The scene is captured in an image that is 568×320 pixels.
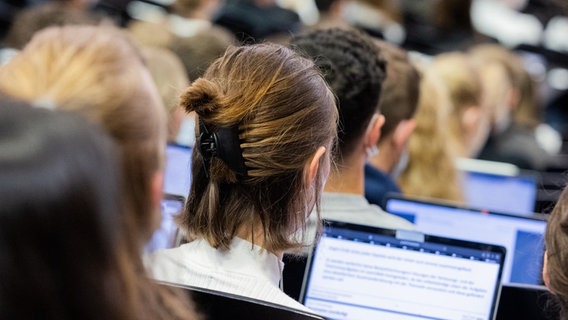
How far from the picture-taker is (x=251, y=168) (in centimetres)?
179

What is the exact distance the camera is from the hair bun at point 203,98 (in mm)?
1789

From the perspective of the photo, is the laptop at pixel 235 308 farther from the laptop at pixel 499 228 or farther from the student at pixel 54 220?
the laptop at pixel 499 228

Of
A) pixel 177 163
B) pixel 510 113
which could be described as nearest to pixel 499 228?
pixel 177 163

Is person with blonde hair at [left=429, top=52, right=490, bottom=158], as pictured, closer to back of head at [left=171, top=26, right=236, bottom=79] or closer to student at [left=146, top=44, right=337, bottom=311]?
back of head at [left=171, top=26, right=236, bottom=79]

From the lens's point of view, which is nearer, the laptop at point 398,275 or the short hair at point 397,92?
the laptop at point 398,275

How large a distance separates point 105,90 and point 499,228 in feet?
5.33

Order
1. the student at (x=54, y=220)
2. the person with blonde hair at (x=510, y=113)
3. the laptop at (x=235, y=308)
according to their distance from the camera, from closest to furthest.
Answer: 1. the student at (x=54, y=220)
2. the laptop at (x=235, y=308)
3. the person with blonde hair at (x=510, y=113)

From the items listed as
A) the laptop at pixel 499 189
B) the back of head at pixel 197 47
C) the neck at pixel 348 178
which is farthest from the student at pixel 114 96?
the back of head at pixel 197 47

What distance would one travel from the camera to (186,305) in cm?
126

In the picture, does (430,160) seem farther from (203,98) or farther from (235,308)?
(235,308)

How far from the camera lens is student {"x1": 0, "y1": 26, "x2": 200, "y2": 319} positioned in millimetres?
1177

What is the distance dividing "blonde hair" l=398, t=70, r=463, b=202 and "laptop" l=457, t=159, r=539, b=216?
0.09 m

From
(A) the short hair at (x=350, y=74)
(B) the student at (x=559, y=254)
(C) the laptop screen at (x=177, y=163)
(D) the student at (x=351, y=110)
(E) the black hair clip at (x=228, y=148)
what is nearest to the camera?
(B) the student at (x=559, y=254)

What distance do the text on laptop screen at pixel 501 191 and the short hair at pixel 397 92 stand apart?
1.88 feet
